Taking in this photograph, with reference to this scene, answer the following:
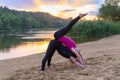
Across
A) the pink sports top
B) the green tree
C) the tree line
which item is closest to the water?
the green tree

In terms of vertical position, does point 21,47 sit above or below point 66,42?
below

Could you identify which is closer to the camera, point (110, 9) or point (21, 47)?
point (21, 47)

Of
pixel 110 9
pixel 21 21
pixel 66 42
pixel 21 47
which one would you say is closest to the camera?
pixel 66 42

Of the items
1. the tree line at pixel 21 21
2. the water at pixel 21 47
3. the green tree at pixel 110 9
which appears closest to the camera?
the water at pixel 21 47

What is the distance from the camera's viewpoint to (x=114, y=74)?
7.86 meters

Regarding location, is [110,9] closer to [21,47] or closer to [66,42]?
[21,47]

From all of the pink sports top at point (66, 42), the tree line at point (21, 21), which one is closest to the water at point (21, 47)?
the pink sports top at point (66, 42)

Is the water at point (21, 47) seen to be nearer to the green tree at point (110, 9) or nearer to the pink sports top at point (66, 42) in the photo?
the green tree at point (110, 9)

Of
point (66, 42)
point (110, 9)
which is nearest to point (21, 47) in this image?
point (110, 9)

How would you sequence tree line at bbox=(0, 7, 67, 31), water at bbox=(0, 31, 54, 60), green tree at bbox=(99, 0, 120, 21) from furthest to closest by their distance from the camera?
tree line at bbox=(0, 7, 67, 31) < green tree at bbox=(99, 0, 120, 21) < water at bbox=(0, 31, 54, 60)

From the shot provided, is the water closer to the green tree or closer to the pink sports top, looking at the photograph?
the green tree

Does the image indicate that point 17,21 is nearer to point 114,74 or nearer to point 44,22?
point 44,22

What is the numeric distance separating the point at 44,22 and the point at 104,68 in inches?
4585

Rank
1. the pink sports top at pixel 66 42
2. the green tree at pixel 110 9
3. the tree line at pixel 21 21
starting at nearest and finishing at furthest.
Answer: the pink sports top at pixel 66 42 < the green tree at pixel 110 9 < the tree line at pixel 21 21
